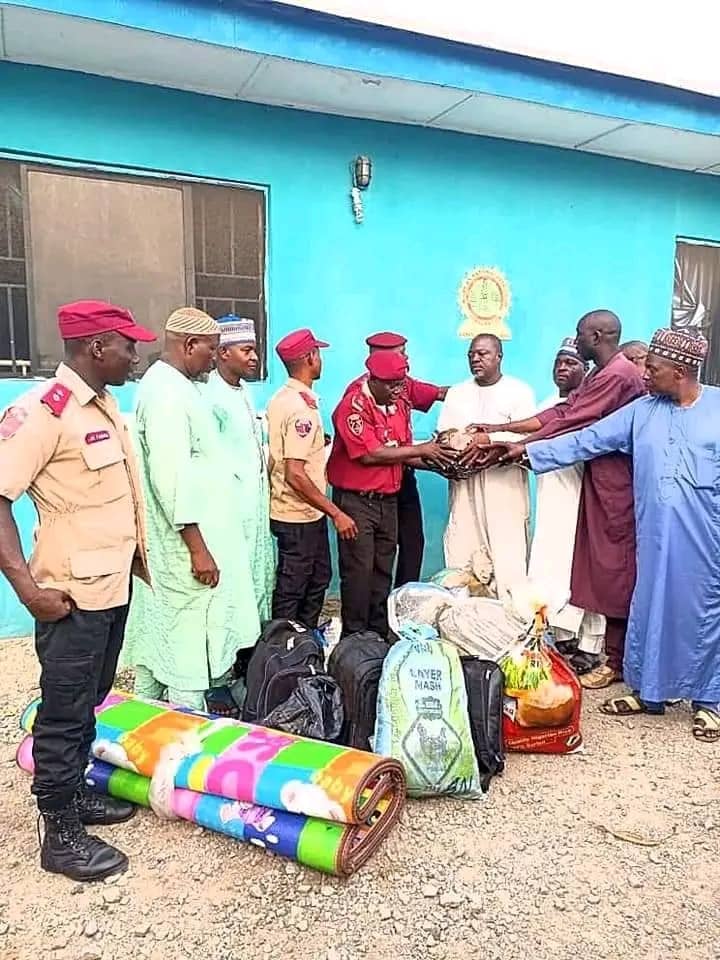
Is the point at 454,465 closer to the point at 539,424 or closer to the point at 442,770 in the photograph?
the point at 539,424

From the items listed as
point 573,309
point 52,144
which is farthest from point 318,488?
point 573,309

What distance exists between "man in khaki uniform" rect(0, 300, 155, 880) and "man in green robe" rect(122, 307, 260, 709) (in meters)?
0.48

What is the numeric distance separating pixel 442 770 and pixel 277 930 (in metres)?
0.85

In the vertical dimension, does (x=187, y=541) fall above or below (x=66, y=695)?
above

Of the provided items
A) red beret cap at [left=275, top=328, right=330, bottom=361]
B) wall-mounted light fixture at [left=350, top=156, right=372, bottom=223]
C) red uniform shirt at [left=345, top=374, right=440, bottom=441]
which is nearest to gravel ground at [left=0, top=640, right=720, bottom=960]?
red beret cap at [left=275, top=328, right=330, bottom=361]

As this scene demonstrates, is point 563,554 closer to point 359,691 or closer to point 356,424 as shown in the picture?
point 356,424

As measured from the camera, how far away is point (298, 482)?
3.88m

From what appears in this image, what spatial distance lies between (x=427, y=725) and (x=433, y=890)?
0.58 metres

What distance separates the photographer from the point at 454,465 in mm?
4398

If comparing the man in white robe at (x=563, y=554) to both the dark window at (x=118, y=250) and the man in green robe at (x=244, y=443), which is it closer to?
the man in green robe at (x=244, y=443)

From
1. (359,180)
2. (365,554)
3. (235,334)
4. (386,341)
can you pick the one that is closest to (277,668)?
(365,554)

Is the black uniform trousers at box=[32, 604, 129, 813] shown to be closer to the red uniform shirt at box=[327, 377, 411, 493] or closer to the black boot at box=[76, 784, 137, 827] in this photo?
the black boot at box=[76, 784, 137, 827]

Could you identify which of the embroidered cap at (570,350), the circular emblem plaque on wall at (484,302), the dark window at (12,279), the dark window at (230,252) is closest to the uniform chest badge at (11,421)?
the dark window at (12,279)

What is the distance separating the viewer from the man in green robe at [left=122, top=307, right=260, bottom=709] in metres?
3.07
